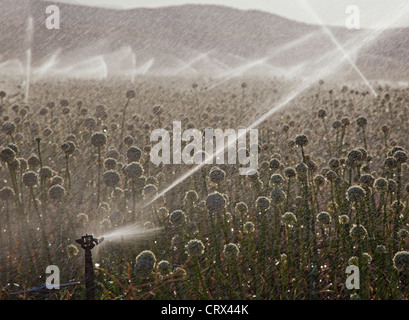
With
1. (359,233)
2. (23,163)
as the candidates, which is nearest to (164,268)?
(359,233)

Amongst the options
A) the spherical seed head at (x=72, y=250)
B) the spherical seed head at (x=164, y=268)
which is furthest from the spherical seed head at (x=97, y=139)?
the spherical seed head at (x=164, y=268)

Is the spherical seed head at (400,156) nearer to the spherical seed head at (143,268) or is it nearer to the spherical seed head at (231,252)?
the spherical seed head at (231,252)

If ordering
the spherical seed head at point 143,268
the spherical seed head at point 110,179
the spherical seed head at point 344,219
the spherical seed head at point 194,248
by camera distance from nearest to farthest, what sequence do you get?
1. the spherical seed head at point 143,268
2. the spherical seed head at point 194,248
3. the spherical seed head at point 344,219
4. the spherical seed head at point 110,179

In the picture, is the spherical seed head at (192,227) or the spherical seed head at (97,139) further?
the spherical seed head at (97,139)

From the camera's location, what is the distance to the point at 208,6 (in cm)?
9700

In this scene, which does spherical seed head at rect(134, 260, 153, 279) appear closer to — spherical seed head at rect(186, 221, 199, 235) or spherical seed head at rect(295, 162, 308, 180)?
spherical seed head at rect(186, 221, 199, 235)

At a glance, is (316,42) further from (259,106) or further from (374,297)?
(374,297)

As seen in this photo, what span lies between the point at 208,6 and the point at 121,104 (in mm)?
93838

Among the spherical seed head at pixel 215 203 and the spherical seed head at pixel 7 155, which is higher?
the spherical seed head at pixel 7 155

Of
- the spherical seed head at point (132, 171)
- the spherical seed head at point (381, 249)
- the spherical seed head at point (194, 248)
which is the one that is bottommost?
the spherical seed head at point (381, 249)

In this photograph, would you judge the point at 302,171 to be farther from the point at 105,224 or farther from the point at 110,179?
the point at 105,224

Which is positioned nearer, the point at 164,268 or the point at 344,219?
the point at 164,268

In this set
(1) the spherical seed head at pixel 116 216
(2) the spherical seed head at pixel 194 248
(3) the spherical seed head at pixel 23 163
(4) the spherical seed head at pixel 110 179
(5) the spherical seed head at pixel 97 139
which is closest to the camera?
(2) the spherical seed head at pixel 194 248

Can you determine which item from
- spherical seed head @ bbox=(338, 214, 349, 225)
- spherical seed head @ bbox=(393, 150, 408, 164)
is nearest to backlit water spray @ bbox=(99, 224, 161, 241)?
spherical seed head @ bbox=(338, 214, 349, 225)
